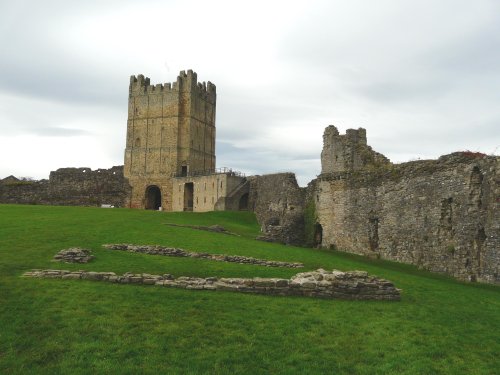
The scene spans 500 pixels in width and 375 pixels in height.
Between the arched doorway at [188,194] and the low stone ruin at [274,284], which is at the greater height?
the arched doorway at [188,194]

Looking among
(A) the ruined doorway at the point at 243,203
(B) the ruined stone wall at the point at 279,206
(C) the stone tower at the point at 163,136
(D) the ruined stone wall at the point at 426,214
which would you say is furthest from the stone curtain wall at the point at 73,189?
(D) the ruined stone wall at the point at 426,214

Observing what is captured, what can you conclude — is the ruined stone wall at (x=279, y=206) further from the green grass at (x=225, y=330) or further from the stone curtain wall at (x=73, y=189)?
the green grass at (x=225, y=330)

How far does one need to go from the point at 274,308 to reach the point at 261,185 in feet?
133

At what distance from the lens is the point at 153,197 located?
77.5 metres

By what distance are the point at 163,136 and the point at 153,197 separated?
9.53 metres

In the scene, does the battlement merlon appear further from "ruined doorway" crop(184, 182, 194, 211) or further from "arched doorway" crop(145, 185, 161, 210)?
"arched doorway" crop(145, 185, 161, 210)

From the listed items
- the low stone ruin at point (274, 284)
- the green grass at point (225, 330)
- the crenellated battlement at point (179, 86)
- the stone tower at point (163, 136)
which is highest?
the crenellated battlement at point (179, 86)

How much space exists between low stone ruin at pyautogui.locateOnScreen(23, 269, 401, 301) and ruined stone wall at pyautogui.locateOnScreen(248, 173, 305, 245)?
1874 cm

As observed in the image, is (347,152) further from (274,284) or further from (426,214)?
(274,284)

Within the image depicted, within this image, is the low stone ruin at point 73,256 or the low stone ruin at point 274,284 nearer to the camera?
the low stone ruin at point 274,284

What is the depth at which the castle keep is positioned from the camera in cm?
2075

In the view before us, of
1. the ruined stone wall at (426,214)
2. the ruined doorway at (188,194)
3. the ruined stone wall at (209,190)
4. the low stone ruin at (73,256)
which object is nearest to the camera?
the low stone ruin at (73,256)

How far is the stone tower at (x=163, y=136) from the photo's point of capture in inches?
2953

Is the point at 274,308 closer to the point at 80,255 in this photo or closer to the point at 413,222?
the point at 80,255
